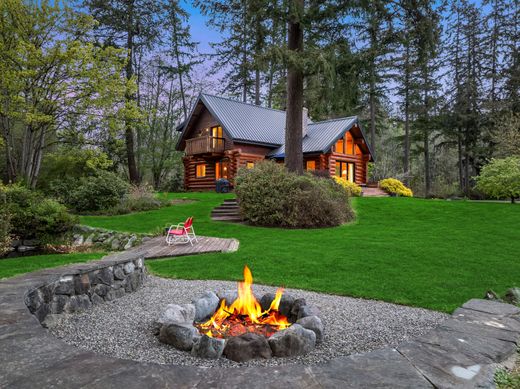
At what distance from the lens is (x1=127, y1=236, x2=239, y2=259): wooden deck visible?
25.1 ft

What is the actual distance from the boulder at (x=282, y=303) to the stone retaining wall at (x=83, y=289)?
2.25 meters

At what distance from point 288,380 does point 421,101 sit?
31855mm

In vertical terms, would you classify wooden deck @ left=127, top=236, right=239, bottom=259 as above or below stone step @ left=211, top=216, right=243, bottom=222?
below

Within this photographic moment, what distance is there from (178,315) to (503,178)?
18.0 metres

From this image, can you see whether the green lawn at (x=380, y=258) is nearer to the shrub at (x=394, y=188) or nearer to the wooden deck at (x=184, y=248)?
the wooden deck at (x=184, y=248)

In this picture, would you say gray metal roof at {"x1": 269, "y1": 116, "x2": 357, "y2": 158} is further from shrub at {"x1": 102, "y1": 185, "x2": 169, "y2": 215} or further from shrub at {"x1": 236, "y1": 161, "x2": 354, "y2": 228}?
shrub at {"x1": 236, "y1": 161, "x2": 354, "y2": 228}

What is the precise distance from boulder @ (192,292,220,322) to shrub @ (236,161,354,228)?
7.53 meters

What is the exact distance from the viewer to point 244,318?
152 inches

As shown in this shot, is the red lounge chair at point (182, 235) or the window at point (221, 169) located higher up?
the window at point (221, 169)

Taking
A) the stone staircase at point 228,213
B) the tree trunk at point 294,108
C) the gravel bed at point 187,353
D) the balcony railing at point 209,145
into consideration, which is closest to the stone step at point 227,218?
the stone staircase at point 228,213

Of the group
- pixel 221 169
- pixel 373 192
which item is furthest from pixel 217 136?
pixel 373 192

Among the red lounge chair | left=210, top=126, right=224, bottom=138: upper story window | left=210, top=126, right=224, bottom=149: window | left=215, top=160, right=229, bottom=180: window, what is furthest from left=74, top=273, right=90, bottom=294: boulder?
left=210, top=126, right=224, bottom=138: upper story window

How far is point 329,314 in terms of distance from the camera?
411cm

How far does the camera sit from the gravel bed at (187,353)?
3074mm
